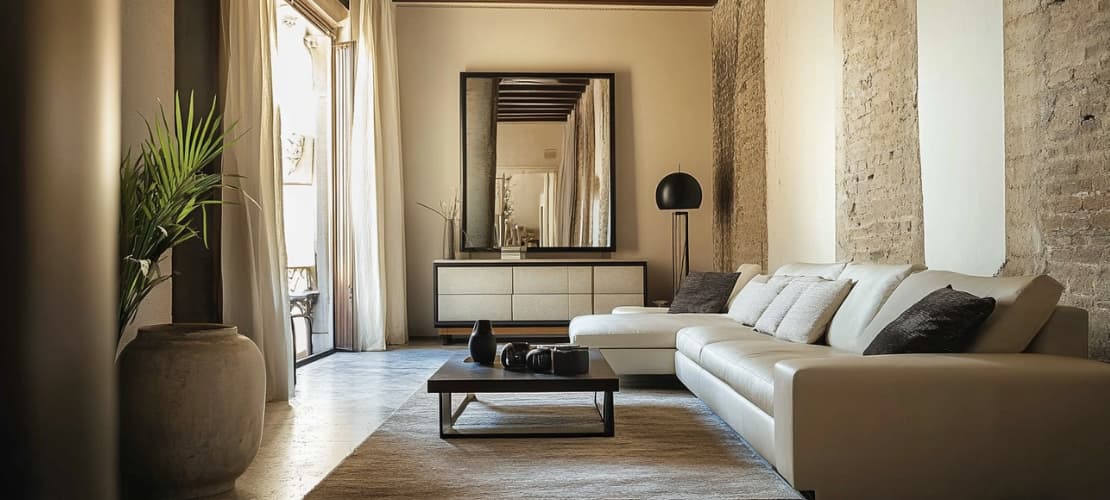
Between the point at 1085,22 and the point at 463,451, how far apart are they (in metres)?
2.65

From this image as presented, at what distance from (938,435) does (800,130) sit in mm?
3543

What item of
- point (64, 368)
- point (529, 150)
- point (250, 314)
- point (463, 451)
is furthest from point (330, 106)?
point (64, 368)

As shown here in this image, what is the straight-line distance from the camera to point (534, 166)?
25.8ft

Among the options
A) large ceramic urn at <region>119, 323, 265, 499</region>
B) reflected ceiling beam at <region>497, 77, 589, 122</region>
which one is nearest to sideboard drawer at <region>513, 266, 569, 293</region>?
reflected ceiling beam at <region>497, 77, 589, 122</region>

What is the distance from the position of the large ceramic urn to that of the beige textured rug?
0.32 m

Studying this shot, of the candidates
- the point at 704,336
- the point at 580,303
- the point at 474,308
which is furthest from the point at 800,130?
the point at 474,308

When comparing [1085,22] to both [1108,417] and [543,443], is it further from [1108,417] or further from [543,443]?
[543,443]

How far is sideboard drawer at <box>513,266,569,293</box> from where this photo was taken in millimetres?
7402

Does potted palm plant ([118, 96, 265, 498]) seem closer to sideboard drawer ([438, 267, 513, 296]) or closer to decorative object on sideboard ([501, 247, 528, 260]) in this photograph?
sideboard drawer ([438, 267, 513, 296])

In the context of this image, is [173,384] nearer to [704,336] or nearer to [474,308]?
[704,336]

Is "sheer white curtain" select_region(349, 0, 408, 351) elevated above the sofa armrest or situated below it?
above

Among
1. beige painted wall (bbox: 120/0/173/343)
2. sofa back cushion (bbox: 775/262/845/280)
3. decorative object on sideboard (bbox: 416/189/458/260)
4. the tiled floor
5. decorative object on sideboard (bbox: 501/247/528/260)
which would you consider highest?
beige painted wall (bbox: 120/0/173/343)

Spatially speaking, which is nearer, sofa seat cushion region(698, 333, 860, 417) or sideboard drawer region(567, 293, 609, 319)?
sofa seat cushion region(698, 333, 860, 417)

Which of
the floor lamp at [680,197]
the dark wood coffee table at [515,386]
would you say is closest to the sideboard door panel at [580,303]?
the floor lamp at [680,197]
